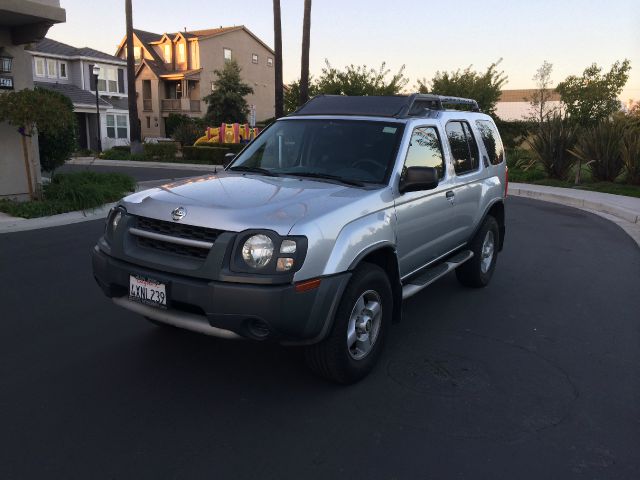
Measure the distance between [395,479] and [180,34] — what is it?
51.8m

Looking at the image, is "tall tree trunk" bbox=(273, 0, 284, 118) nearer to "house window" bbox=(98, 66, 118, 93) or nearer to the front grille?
"house window" bbox=(98, 66, 118, 93)

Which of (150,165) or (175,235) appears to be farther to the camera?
(150,165)

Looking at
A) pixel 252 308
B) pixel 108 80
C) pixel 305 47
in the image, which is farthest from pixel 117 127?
pixel 252 308

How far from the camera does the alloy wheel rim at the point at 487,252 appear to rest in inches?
253

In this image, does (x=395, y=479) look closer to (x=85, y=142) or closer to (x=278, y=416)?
(x=278, y=416)

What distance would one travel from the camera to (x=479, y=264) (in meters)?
6.21

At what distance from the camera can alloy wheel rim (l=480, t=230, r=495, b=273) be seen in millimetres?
6422

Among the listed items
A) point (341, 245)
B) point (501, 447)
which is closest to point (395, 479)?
point (501, 447)

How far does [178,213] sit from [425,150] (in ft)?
7.66

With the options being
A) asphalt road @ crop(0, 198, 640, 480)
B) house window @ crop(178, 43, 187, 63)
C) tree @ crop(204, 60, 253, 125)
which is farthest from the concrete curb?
house window @ crop(178, 43, 187, 63)

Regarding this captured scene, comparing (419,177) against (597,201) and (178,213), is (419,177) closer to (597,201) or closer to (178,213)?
(178,213)

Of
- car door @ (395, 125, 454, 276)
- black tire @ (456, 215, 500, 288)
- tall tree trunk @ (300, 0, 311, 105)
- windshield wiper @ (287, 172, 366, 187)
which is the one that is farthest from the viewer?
tall tree trunk @ (300, 0, 311, 105)

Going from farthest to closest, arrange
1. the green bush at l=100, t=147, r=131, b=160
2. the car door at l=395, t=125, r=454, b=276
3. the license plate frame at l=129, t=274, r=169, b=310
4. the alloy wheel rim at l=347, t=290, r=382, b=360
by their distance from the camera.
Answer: the green bush at l=100, t=147, r=131, b=160 < the car door at l=395, t=125, r=454, b=276 < the alloy wheel rim at l=347, t=290, r=382, b=360 < the license plate frame at l=129, t=274, r=169, b=310

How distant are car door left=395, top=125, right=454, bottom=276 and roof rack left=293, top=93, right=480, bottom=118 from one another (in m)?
0.22
